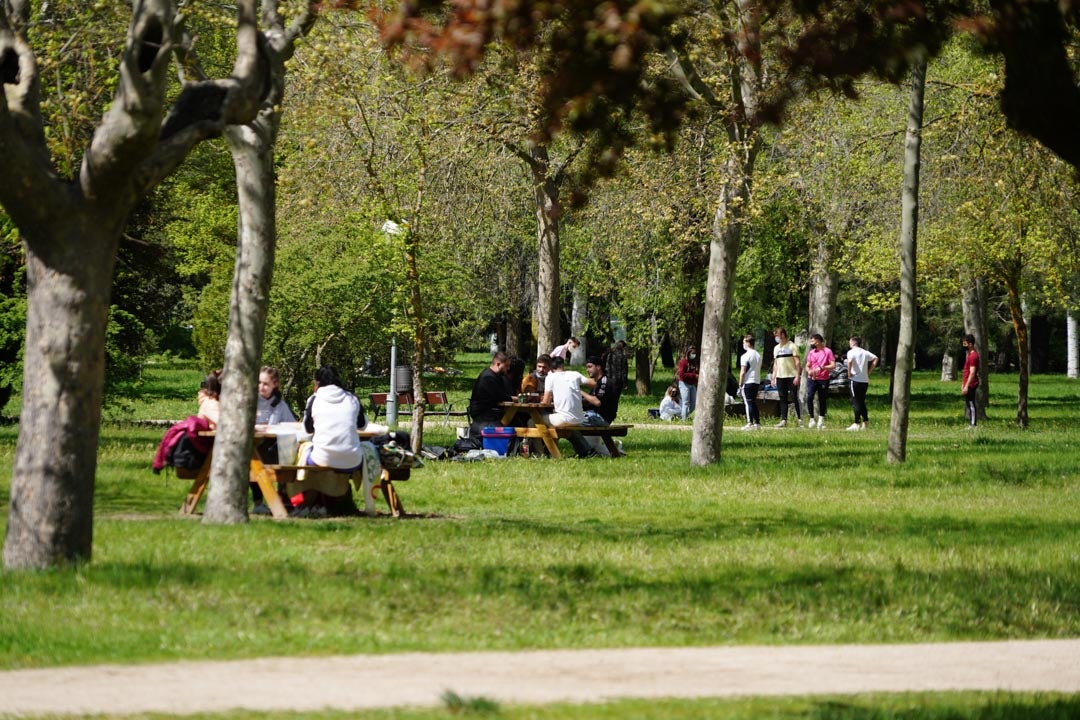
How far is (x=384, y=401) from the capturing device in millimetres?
33688

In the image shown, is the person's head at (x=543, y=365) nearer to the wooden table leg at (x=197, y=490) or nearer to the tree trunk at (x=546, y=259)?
the tree trunk at (x=546, y=259)

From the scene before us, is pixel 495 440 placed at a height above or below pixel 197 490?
above

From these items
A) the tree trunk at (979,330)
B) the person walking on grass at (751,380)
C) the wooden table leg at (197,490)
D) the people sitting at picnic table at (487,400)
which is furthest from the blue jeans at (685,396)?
the wooden table leg at (197,490)

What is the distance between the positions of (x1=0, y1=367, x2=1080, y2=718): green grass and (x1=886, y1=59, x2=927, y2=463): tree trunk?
199 centimetres

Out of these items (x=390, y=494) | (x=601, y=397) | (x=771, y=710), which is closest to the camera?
(x=771, y=710)

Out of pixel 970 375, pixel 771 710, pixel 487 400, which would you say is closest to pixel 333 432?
pixel 771 710

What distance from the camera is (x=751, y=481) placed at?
20.9m

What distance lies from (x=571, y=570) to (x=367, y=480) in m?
4.51

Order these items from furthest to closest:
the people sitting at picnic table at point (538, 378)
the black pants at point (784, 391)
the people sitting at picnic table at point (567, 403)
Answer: the black pants at point (784, 391), the people sitting at picnic table at point (538, 378), the people sitting at picnic table at point (567, 403)

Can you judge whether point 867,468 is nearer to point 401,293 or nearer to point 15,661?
point 401,293

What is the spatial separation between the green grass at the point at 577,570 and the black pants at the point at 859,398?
12749mm

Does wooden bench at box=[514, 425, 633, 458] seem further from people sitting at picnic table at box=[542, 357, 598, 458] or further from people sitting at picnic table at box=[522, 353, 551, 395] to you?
people sitting at picnic table at box=[522, 353, 551, 395]

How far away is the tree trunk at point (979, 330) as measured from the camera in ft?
123

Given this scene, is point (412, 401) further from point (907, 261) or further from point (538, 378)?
point (907, 261)
